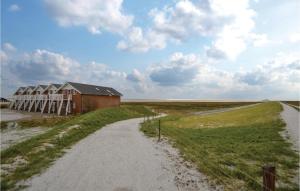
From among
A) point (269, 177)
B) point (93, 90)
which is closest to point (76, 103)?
point (93, 90)

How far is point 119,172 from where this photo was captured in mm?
12352

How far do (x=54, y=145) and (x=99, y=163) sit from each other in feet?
19.1

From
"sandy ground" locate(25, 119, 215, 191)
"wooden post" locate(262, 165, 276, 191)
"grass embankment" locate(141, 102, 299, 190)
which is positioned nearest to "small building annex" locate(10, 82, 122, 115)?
"grass embankment" locate(141, 102, 299, 190)

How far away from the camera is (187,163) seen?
14461mm

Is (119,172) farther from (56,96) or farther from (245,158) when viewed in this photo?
(56,96)

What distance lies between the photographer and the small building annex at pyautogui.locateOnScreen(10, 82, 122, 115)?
209 ft

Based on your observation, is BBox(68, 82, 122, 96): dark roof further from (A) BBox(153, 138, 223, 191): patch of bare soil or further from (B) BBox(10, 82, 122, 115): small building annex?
(A) BBox(153, 138, 223, 191): patch of bare soil

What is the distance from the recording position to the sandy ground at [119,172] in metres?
10.4

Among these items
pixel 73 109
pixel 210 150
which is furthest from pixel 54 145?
pixel 73 109

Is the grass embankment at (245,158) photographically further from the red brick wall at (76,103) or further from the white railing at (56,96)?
the white railing at (56,96)

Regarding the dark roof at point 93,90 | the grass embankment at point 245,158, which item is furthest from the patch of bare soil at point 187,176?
the dark roof at point 93,90

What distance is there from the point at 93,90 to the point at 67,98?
652cm

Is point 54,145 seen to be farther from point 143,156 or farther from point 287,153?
point 287,153

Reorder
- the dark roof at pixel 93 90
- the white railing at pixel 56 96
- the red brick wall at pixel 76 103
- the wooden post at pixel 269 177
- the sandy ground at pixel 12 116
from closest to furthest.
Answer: the wooden post at pixel 269 177
the sandy ground at pixel 12 116
the red brick wall at pixel 76 103
the dark roof at pixel 93 90
the white railing at pixel 56 96
